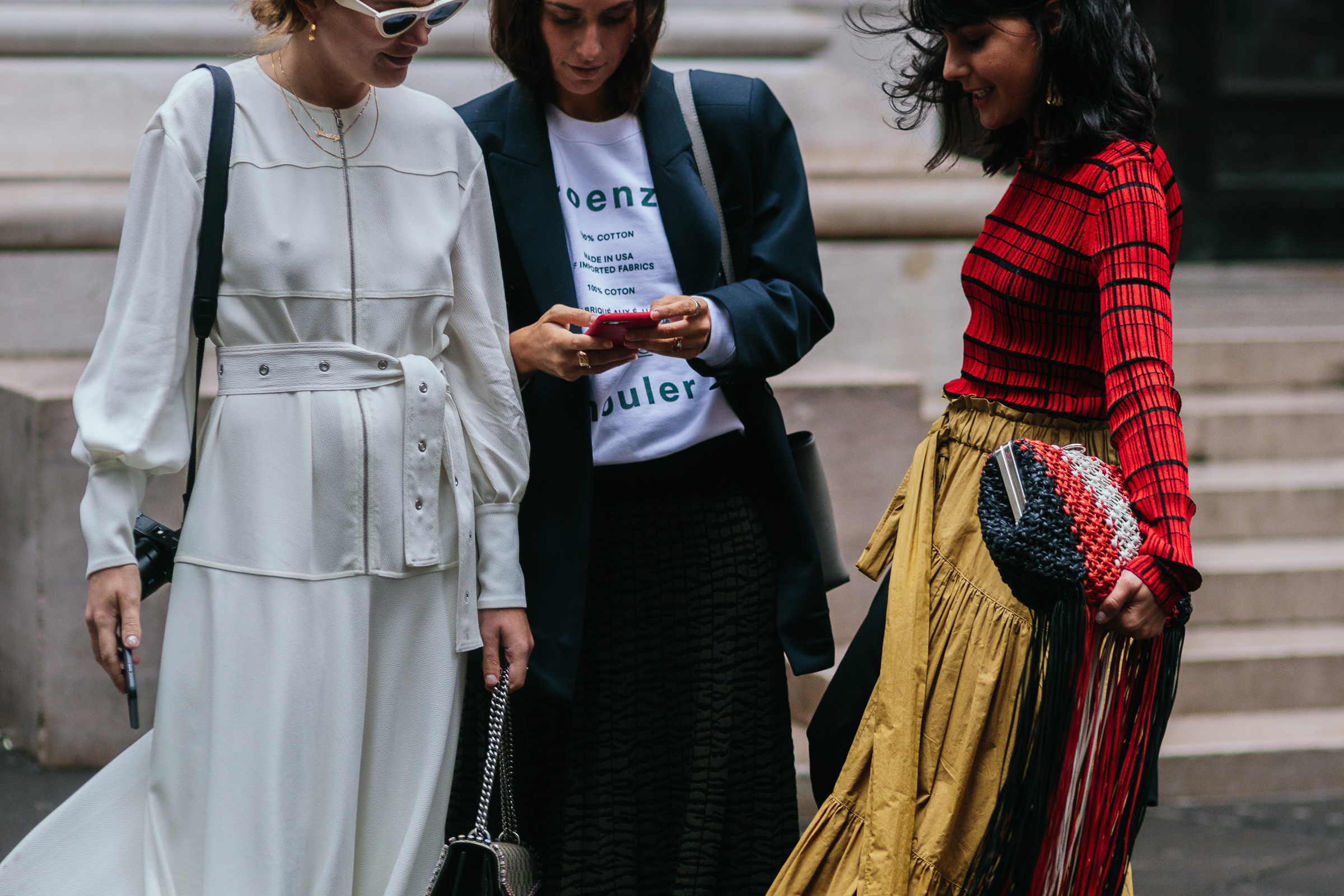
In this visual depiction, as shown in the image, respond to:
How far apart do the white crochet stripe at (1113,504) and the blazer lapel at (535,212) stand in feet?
3.24

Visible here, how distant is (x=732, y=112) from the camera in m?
2.83

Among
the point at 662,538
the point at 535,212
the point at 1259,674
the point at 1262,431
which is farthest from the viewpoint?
the point at 1262,431

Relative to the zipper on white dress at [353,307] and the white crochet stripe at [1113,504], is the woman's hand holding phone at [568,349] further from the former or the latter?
the white crochet stripe at [1113,504]

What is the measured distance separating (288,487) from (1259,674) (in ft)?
12.7

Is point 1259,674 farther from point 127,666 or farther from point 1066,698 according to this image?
point 127,666

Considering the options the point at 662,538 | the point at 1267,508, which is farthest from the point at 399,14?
the point at 1267,508

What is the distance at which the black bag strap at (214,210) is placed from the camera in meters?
2.28

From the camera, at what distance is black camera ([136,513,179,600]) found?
2414mm

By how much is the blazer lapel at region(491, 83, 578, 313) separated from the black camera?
786 millimetres

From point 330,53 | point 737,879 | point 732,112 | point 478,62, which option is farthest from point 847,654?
point 478,62

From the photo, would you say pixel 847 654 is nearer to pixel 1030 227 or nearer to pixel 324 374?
pixel 1030 227

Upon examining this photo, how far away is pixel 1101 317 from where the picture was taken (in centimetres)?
225

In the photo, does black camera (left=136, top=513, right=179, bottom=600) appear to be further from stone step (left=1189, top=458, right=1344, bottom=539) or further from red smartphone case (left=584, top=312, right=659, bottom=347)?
stone step (left=1189, top=458, right=1344, bottom=539)

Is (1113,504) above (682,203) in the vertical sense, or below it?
below
